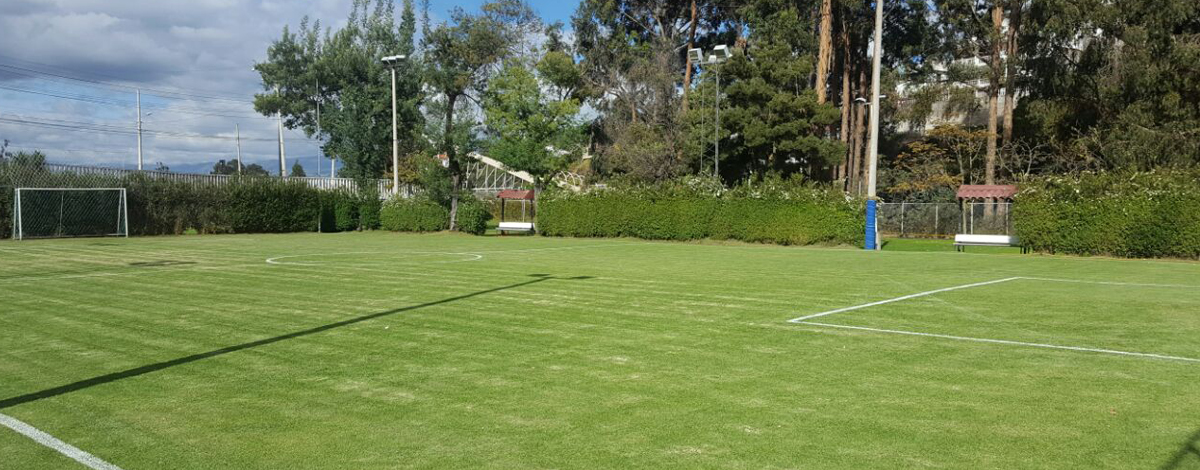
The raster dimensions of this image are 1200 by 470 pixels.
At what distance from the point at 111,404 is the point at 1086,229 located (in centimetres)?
2432

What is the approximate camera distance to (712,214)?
3058 centimetres

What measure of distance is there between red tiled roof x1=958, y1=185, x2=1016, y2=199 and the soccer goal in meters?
36.0

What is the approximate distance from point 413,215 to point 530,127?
9.83 m

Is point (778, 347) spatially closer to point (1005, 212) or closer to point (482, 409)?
point (482, 409)

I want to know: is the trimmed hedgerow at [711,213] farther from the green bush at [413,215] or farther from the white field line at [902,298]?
the white field line at [902,298]

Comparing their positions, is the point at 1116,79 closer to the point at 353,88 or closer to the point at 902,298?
the point at 902,298

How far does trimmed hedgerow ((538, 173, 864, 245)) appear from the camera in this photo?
90.8 feet

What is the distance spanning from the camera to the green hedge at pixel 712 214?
27.7 m

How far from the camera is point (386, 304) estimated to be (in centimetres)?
1053

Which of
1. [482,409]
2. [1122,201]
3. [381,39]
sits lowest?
[482,409]

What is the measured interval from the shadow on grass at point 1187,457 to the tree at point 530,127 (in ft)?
139

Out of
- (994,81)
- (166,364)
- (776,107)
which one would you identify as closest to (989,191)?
(994,81)

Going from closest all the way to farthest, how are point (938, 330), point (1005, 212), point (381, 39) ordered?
point (938, 330), point (1005, 212), point (381, 39)

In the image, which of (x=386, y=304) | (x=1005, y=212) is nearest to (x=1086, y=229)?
(x=1005, y=212)
